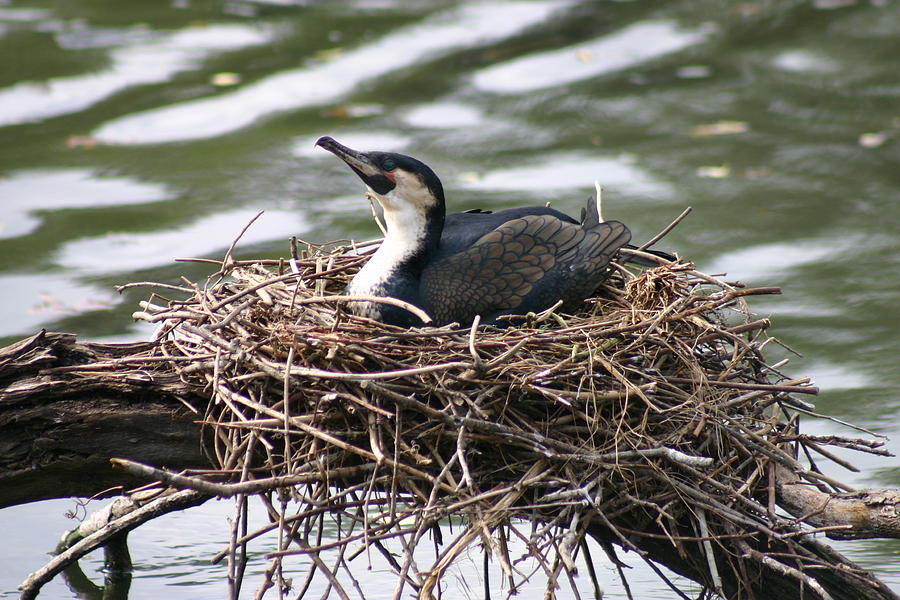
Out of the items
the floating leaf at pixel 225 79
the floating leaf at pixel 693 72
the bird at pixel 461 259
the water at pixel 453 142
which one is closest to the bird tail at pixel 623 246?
the bird at pixel 461 259

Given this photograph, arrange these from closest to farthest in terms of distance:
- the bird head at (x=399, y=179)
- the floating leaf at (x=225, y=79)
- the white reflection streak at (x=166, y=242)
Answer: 1. the bird head at (x=399, y=179)
2. the white reflection streak at (x=166, y=242)
3. the floating leaf at (x=225, y=79)

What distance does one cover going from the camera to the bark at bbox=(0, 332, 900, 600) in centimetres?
375

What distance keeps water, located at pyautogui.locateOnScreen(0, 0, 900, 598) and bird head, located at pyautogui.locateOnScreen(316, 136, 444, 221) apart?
1.71 m

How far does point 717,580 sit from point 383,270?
5.01ft

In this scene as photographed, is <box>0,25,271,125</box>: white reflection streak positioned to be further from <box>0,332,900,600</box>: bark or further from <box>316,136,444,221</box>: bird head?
<box>0,332,900,600</box>: bark

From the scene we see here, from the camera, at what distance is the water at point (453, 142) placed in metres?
8.10

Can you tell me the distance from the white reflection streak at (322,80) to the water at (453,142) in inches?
1.4

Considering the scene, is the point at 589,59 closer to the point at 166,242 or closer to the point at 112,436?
the point at 166,242

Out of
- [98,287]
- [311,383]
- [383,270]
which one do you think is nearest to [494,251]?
[383,270]

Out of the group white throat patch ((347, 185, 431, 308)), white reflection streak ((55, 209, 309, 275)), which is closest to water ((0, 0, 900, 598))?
white reflection streak ((55, 209, 309, 275))

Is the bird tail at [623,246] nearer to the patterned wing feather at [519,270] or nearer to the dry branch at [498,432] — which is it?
the patterned wing feather at [519,270]

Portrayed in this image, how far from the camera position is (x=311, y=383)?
3568 millimetres

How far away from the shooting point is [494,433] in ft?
11.2

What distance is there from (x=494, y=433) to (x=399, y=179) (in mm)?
1231
